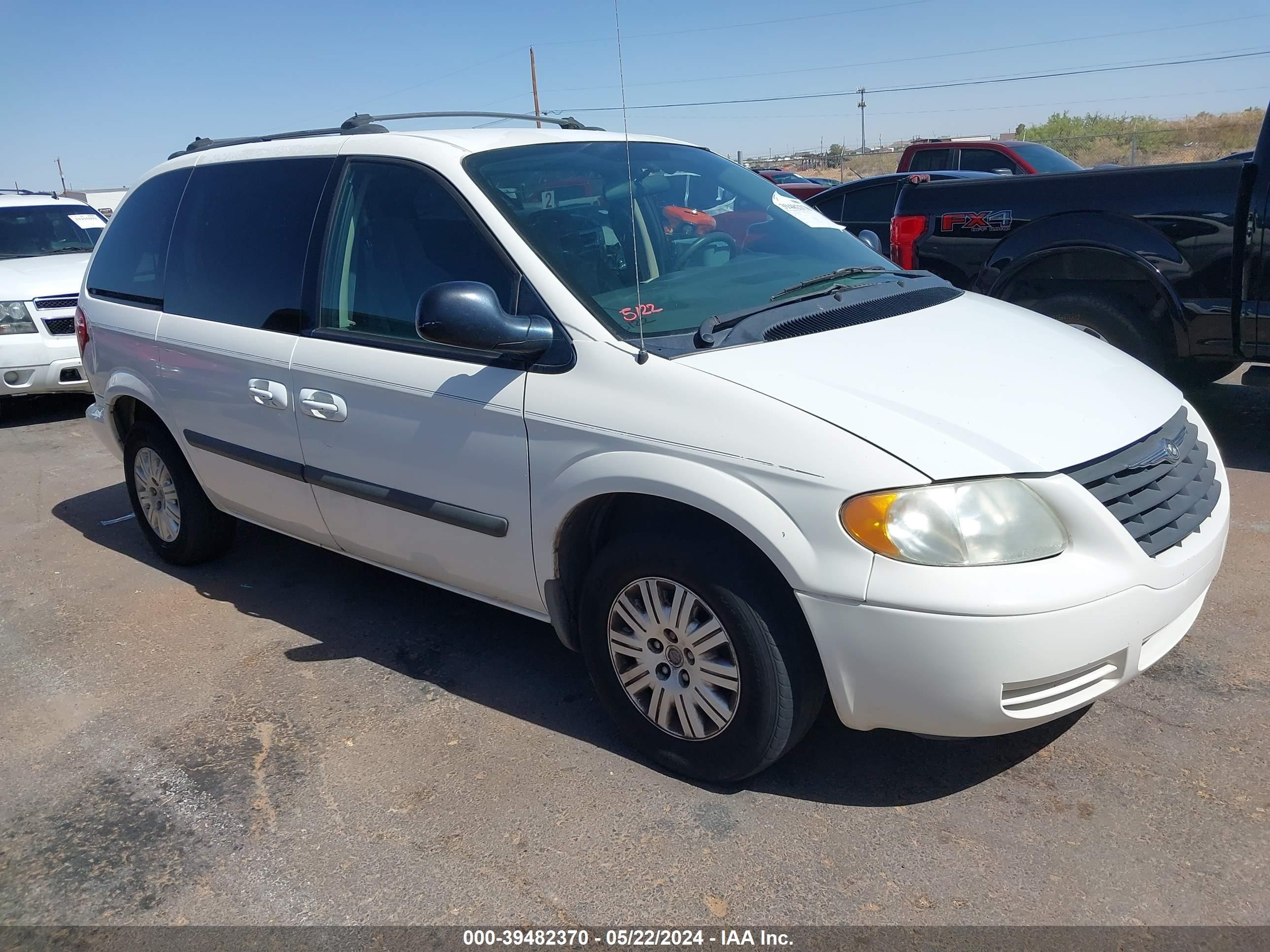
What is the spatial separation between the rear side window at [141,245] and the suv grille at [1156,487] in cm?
384

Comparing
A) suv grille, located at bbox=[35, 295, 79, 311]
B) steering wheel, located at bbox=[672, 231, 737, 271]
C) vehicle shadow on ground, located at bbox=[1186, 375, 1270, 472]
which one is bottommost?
vehicle shadow on ground, located at bbox=[1186, 375, 1270, 472]

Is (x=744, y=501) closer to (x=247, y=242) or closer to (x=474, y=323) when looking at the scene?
(x=474, y=323)

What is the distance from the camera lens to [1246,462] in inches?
225

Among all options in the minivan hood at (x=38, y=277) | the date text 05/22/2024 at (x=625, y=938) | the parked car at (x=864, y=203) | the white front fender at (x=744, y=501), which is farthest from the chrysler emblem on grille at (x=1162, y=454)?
the minivan hood at (x=38, y=277)

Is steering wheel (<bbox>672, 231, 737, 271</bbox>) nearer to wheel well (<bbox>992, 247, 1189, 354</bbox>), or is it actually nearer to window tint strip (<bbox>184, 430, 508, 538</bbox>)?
window tint strip (<bbox>184, 430, 508, 538</bbox>)

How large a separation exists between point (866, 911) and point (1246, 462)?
4.39 meters

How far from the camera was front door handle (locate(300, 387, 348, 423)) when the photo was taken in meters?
3.63

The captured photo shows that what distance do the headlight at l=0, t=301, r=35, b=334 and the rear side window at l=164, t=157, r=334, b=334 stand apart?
4.62 metres

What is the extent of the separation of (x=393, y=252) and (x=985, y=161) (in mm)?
12364

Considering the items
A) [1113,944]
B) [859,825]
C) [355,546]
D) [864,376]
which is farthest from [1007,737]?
[355,546]

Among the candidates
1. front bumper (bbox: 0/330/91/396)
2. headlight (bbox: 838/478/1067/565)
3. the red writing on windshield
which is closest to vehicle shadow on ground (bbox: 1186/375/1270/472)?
headlight (bbox: 838/478/1067/565)

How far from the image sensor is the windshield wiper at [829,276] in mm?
3350

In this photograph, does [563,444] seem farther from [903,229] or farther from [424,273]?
[903,229]

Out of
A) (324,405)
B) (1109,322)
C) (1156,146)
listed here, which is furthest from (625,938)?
(1156,146)
